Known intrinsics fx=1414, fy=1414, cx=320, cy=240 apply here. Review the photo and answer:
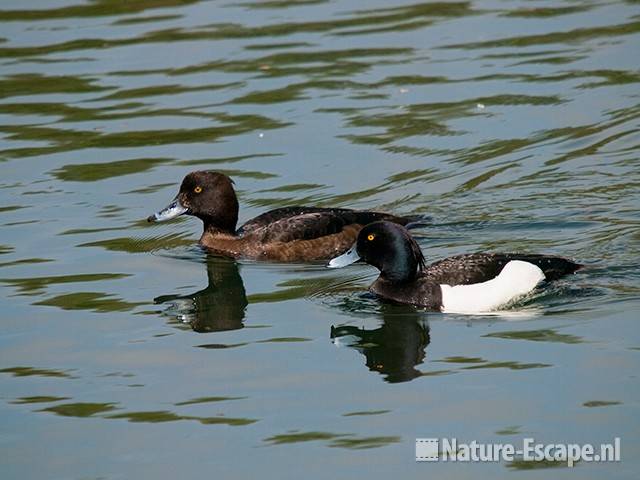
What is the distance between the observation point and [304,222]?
1395 centimetres

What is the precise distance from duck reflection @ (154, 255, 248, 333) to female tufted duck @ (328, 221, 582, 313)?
3.65ft

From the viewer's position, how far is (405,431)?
9.03 meters

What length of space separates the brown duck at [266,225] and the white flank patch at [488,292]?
7.62 feet

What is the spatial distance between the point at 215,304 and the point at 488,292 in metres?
2.44

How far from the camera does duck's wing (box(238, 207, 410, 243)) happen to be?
1392 centimetres

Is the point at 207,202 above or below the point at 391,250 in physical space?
above

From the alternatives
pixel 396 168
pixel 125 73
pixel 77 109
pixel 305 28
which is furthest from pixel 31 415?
pixel 305 28

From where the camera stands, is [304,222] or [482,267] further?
[304,222]

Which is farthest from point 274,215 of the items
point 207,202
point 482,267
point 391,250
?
point 482,267

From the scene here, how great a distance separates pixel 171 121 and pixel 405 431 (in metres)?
10.2

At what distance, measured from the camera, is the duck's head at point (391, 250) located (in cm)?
1208

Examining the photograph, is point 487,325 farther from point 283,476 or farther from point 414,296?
point 283,476
